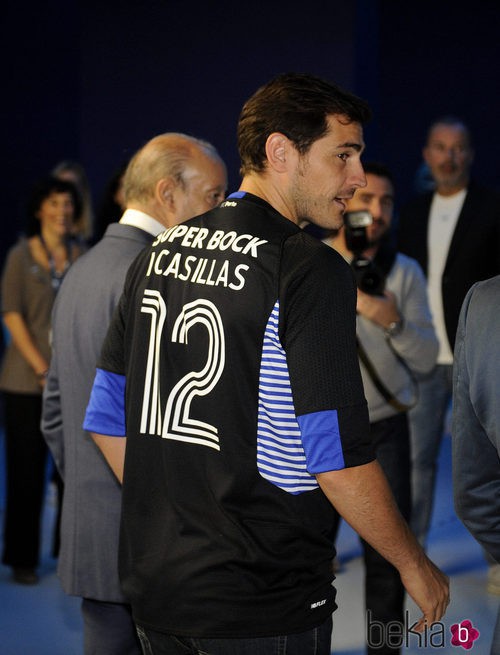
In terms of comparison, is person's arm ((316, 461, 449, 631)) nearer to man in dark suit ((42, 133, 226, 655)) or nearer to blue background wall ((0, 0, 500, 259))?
man in dark suit ((42, 133, 226, 655))

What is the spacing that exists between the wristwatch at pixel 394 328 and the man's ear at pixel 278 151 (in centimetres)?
150

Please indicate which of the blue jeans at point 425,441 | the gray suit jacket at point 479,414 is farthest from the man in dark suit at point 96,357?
the blue jeans at point 425,441

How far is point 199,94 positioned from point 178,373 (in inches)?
172

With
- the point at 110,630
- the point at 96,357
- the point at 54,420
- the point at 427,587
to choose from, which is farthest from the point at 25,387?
the point at 427,587

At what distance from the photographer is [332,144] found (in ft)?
5.87

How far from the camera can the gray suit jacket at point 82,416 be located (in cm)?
242

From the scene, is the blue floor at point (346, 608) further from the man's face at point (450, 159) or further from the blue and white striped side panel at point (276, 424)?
the blue and white striped side panel at point (276, 424)

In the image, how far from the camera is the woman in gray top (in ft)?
14.2

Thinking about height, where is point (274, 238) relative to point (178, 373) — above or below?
above

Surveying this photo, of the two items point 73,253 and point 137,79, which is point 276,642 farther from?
point 137,79

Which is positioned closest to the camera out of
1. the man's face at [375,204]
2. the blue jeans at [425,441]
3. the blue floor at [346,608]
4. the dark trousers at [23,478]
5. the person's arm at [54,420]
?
the person's arm at [54,420]

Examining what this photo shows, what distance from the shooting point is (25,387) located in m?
4.37

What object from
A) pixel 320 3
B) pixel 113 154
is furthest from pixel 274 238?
pixel 113 154

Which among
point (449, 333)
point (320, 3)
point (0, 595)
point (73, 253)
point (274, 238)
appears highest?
point (320, 3)
